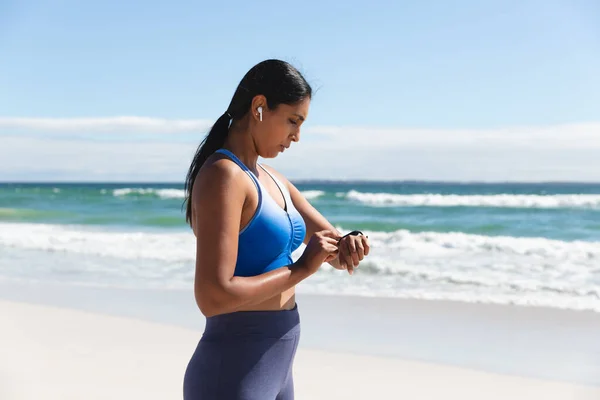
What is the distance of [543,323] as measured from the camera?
6.61 m

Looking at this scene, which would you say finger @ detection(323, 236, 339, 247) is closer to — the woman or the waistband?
the woman

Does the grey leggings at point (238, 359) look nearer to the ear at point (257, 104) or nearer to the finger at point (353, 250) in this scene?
the finger at point (353, 250)

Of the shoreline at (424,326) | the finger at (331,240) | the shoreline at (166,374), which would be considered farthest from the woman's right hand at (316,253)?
the shoreline at (424,326)

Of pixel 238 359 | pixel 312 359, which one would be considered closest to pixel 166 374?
pixel 312 359

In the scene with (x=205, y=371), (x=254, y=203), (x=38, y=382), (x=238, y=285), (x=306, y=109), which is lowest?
(x=38, y=382)

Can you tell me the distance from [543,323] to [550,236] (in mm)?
12001

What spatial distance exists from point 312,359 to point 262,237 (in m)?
3.78

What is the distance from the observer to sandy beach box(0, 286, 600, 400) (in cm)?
468

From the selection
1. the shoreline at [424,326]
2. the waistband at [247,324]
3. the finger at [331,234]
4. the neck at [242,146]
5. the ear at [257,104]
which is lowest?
the shoreline at [424,326]

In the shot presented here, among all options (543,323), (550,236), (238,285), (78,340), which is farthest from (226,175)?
(550,236)

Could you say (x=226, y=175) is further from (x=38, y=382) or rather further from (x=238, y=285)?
(x=38, y=382)

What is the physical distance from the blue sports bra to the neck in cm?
7

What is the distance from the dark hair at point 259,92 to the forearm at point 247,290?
33 centimetres

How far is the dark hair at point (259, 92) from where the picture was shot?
1754 mm
